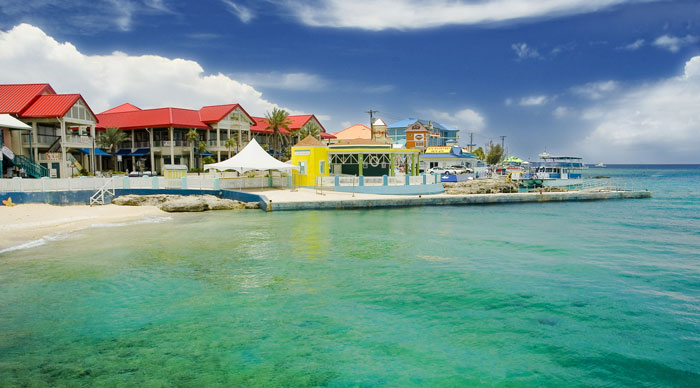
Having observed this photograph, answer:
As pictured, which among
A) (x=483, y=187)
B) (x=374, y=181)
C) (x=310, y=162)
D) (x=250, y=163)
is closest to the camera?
(x=250, y=163)

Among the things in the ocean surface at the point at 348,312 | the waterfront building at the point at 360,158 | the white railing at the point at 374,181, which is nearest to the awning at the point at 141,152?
the waterfront building at the point at 360,158

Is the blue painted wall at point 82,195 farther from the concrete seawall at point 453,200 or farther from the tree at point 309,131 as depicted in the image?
the tree at point 309,131

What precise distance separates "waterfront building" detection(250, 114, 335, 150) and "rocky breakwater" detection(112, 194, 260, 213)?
2895 centimetres

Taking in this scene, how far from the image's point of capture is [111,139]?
4656cm

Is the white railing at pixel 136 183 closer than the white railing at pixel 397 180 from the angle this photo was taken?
Yes

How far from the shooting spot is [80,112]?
40344 millimetres

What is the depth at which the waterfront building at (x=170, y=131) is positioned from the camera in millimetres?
48606

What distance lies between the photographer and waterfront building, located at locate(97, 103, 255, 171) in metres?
48.6

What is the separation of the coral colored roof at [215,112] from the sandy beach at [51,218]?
25391 millimetres

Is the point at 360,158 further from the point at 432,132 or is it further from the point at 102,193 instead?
the point at 432,132

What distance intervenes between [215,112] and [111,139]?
12.0m

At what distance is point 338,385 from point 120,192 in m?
27.9

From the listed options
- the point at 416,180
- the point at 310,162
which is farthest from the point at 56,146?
the point at 416,180

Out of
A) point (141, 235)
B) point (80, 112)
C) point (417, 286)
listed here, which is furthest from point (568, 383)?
point (80, 112)
